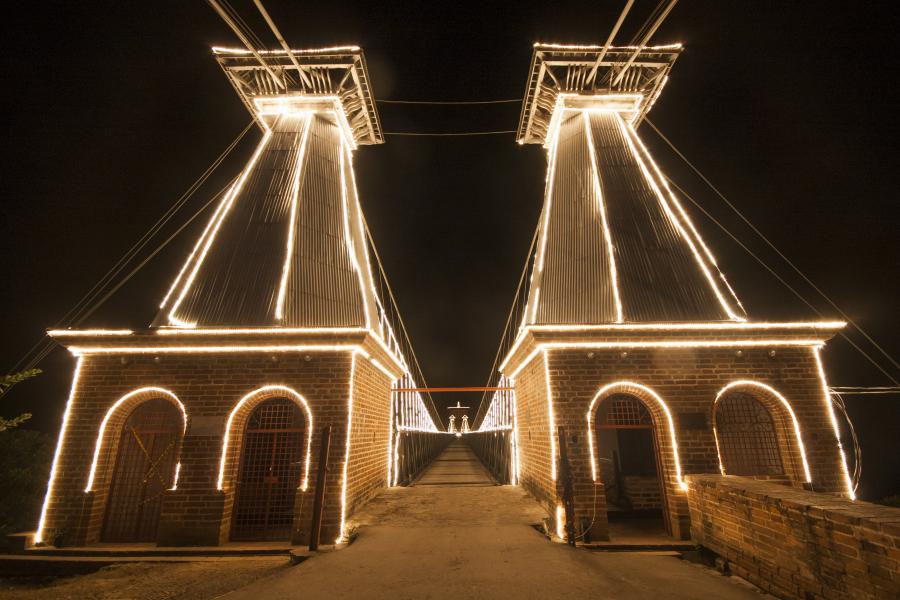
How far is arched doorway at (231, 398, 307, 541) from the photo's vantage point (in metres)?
7.15

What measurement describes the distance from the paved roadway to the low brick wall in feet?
1.35

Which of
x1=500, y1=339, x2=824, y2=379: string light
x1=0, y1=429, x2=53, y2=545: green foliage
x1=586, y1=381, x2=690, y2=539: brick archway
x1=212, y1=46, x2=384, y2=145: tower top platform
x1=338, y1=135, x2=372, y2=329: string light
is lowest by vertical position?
x1=0, y1=429, x2=53, y2=545: green foliage

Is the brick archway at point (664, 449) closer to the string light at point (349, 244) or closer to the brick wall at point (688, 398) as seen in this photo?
the brick wall at point (688, 398)

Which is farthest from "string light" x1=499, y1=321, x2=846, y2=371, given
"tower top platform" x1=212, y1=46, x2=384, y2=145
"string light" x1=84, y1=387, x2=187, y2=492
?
"tower top platform" x1=212, y1=46, x2=384, y2=145

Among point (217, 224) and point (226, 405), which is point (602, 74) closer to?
point (217, 224)

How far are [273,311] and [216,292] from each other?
1417mm

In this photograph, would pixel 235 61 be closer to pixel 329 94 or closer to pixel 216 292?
pixel 329 94

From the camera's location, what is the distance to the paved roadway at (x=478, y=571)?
4.17 m

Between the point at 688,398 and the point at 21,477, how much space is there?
32.5 m

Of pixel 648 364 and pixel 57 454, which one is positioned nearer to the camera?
pixel 57 454

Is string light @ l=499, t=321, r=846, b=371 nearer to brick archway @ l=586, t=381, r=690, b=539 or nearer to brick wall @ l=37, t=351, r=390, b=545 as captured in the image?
brick archway @ l=586, t=381, r=690, b=539

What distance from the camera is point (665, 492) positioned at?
6961mm

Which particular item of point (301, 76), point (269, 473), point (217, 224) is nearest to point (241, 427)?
point (269, 473)

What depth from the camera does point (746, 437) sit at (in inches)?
293
